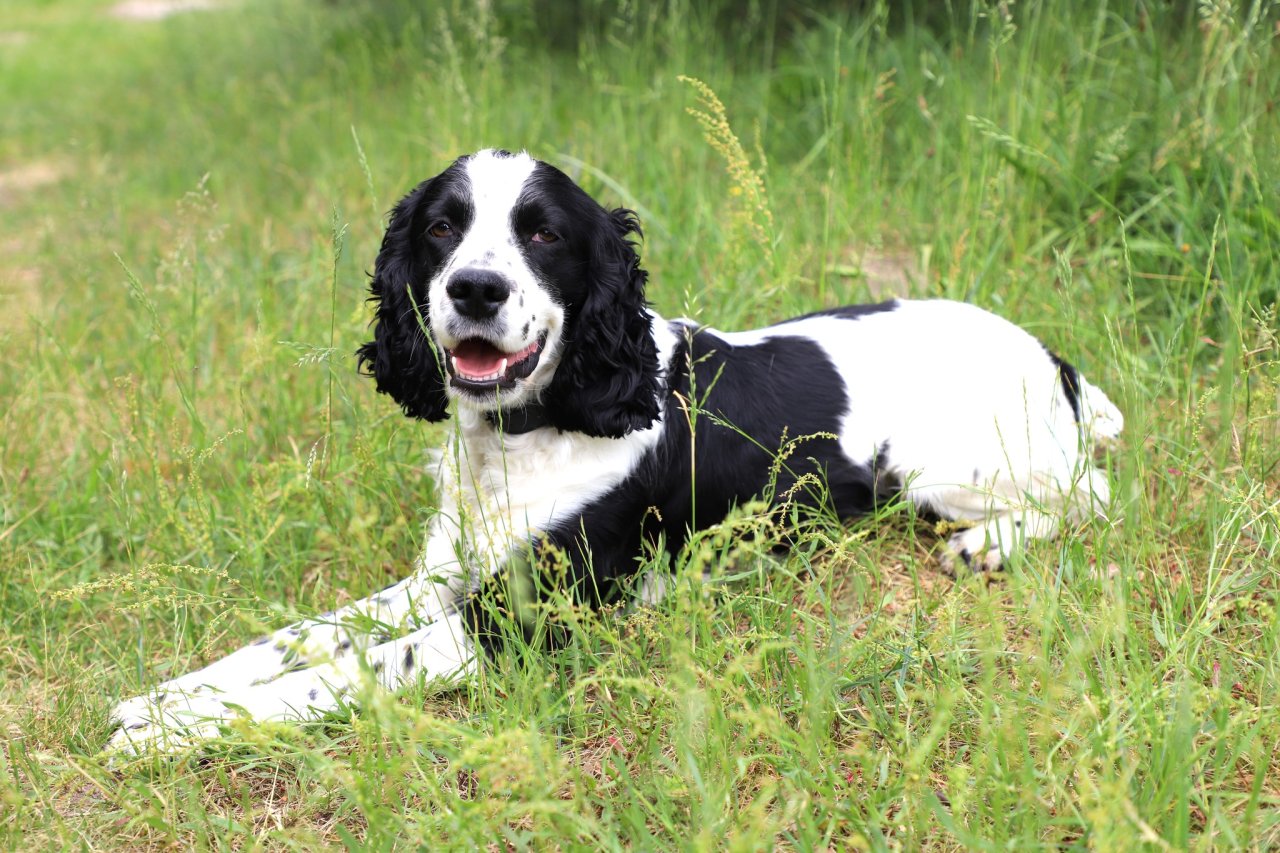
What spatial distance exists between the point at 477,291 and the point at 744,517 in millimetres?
853

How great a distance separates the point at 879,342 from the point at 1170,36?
309cm

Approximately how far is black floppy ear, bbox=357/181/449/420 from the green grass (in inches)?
4.8

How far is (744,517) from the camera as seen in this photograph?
2.79 m

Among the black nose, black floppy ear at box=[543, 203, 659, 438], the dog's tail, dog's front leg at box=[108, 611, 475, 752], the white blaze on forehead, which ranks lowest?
dog's front leg at box=[108, 611, 475, 752]

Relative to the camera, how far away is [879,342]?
10.9 feet

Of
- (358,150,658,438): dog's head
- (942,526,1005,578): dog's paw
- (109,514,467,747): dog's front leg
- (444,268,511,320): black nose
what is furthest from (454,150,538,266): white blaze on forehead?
(942,526,1005,578): dog's paw

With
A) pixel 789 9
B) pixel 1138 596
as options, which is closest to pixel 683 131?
pixel 789 9

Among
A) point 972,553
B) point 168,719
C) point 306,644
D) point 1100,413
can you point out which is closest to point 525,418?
point 306,644

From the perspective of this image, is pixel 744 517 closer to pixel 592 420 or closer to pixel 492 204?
pixel 592 420

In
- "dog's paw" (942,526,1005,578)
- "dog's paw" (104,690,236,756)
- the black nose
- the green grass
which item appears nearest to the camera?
the green grass

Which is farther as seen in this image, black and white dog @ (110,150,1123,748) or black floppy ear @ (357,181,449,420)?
black floppy ear @ (357,181,449,420)

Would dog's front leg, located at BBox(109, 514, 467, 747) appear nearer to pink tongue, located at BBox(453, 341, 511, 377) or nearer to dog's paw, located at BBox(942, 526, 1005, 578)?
pink tongue, located at BBox(453, 341, 511, 377)

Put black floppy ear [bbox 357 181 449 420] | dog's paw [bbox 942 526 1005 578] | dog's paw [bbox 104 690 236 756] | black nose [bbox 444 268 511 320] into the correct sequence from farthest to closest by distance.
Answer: dog's paw [bbox 942 526 1005 578], black floppy ear [bbox 357 181 449 420], black nose [bbox 444 268 511 320], dog's paw [bbox 104 690 236 756]

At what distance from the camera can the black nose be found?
8.51 feet
